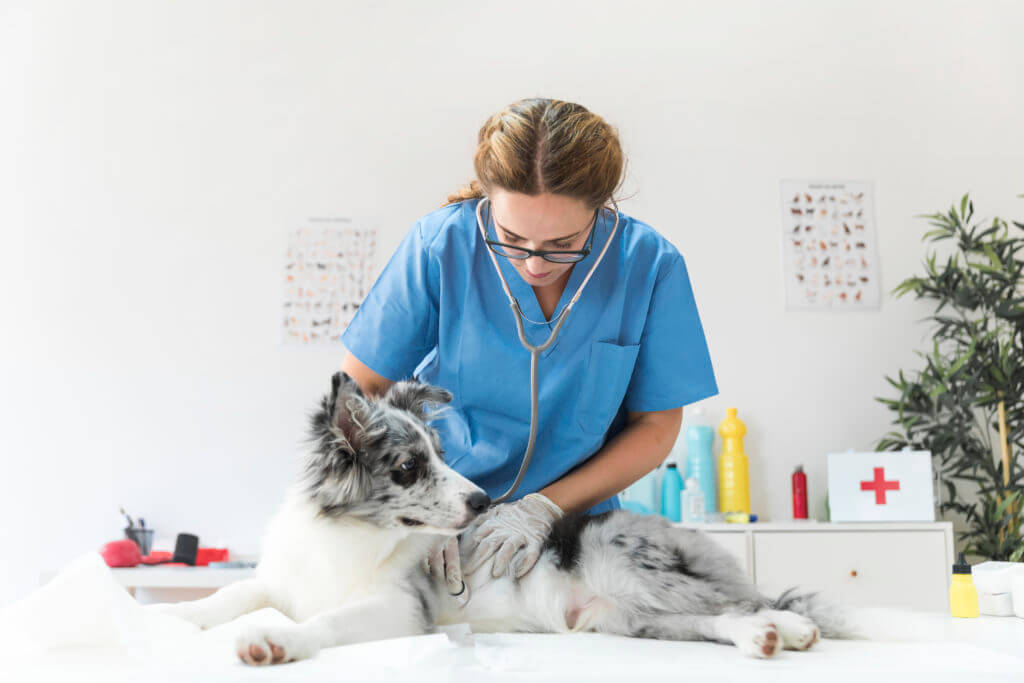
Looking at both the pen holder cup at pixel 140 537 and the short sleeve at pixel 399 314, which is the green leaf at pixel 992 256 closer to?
the short sleeve at pixel 399 314

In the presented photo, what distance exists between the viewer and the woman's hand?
4.23 ft

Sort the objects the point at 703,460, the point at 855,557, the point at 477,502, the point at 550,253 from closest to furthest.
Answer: the point at 477,502 → the point at 550,253 → the point at 855,557 → the point at 703,460

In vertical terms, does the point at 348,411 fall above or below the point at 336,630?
above

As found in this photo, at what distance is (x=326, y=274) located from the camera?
3.56 metres

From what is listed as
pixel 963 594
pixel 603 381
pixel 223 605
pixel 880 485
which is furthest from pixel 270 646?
pixel 880 485

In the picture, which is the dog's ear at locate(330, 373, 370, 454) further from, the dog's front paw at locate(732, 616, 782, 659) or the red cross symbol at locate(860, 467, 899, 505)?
the red cross symbol at locate(860, 467, 899, 505)

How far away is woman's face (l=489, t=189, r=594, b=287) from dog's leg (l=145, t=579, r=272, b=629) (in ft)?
2.41

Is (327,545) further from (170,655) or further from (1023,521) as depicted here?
(1023,521)

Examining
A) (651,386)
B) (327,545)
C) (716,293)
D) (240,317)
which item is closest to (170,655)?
(327,545)

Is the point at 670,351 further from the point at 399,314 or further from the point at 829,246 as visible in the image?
the point at 829,246

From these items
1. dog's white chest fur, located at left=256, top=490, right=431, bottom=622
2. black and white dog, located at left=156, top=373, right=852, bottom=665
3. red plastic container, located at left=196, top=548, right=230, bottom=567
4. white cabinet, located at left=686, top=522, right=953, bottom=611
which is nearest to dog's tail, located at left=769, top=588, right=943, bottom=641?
black and white dog, located at left=156, top=373, right=852, bottom=665

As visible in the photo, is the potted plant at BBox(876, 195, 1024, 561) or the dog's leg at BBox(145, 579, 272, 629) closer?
the dog's leg at BBox(145, 579, 272, 629)

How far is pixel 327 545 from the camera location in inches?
51.9

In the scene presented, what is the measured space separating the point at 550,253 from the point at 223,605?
79 centimetres
